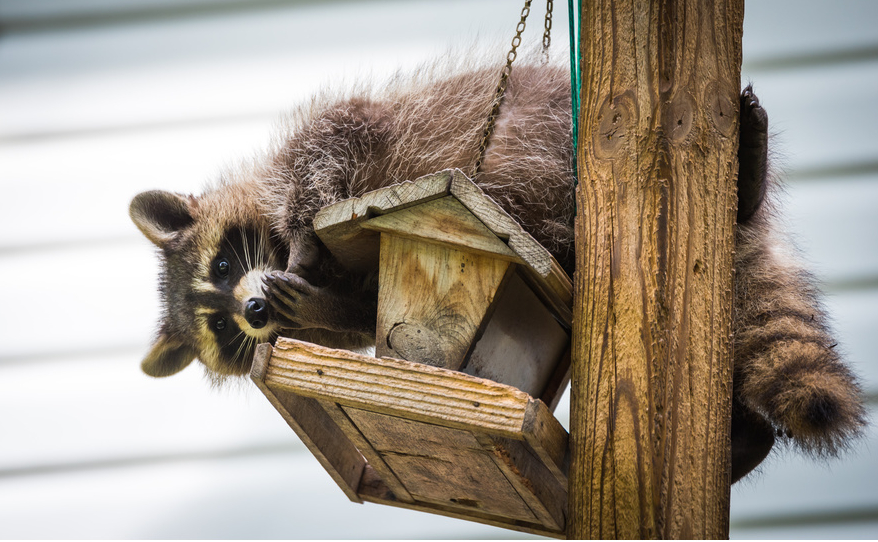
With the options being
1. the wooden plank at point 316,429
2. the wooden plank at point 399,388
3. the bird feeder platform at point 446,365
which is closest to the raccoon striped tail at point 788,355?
the bird feeder platform at point 446,365

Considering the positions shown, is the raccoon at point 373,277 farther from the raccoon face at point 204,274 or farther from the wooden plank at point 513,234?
the wooden plank at point 513,234

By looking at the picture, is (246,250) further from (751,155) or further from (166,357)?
(751,155)

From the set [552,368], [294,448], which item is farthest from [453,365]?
[294,448]

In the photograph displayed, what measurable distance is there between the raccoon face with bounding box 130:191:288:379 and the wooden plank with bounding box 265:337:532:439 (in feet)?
2.37

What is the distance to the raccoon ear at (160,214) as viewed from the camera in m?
2.52

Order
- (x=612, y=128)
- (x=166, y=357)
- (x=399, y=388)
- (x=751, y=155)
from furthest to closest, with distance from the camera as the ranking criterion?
(x=166, y=357) → (x=751, y=155) → (x=612, y=128) → (x=399, y=388)

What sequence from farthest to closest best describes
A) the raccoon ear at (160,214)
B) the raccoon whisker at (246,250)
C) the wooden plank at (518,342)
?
the raccoon ear at (160,214), the raccoon whisker at (246,250), the wooden plank at (518,342)

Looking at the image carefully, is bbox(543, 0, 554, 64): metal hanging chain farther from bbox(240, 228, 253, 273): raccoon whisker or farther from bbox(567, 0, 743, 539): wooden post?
bbox(240, 228, 253, 273): raccoon whisker

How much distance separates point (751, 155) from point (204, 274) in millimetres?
1543

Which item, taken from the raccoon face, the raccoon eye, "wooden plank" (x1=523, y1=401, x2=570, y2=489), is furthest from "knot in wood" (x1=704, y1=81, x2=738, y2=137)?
the raccoon eye

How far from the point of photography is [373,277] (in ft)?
6.83

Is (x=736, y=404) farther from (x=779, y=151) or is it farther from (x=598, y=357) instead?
(x=779, y=151)

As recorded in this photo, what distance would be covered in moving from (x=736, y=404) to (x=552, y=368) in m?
0.42

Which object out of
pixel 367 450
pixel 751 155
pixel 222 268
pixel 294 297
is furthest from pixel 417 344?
pixel 222 268
